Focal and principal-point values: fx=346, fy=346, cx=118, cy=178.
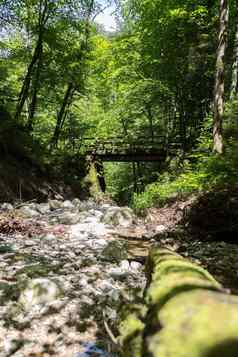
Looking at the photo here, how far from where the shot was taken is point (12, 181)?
12680 millimetres

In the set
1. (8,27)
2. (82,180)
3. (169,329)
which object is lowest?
(82,180)

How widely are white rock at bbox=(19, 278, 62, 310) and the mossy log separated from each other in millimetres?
1399

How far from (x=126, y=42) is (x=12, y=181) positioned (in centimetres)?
1389

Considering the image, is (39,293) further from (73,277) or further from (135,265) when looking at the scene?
(135,265)

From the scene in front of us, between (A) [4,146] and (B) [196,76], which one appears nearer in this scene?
(A) [4,146]

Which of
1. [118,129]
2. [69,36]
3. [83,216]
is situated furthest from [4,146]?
[118,129]

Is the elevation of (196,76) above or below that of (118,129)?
above

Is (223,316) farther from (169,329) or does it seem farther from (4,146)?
(4,146)

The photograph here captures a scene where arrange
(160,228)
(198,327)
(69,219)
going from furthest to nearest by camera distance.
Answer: (69,219) → (160,228) → (198,327)

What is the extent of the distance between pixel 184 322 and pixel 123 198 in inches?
1068

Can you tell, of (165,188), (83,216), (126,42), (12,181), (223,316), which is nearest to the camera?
(223,316)

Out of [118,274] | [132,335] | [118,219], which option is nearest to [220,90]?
[118,219]

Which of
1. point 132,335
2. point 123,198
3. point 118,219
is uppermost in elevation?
point 132,335

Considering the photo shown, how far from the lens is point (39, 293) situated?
3643mm
